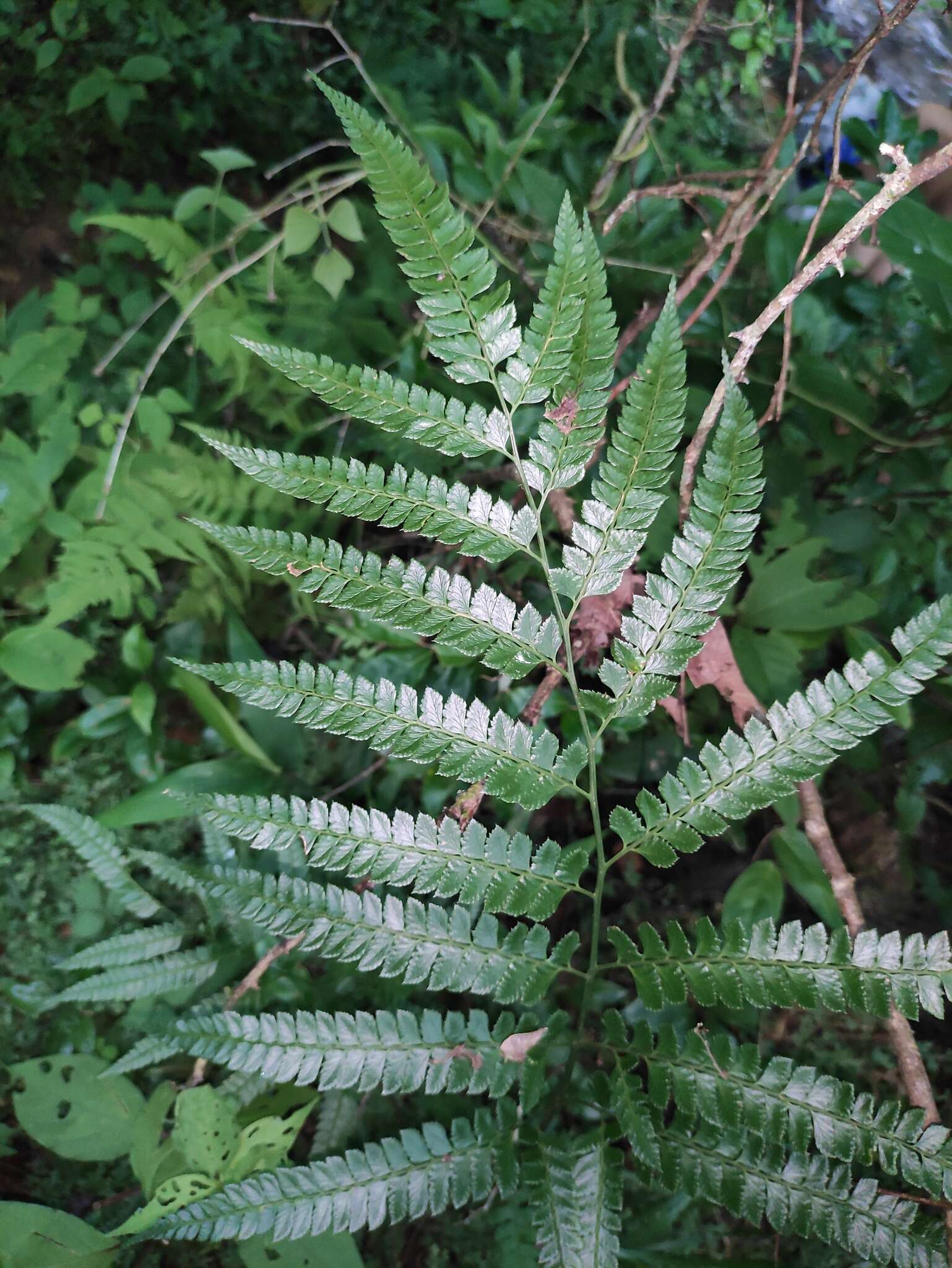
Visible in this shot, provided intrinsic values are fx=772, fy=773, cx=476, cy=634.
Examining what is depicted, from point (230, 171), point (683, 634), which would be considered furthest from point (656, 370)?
point (230, 171)

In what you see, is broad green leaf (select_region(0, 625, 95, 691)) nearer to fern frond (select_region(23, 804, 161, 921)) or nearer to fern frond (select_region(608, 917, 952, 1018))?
fern frond (select_region(23, 804, 161, 921))

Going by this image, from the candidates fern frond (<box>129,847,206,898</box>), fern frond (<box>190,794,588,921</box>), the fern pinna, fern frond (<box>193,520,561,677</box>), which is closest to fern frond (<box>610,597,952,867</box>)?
the fern pinna

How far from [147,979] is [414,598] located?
122cm

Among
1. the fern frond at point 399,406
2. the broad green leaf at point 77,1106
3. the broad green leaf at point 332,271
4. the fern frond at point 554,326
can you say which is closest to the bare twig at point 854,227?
the fern frond at point 554,326

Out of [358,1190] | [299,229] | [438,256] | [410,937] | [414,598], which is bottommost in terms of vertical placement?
[358,1190]

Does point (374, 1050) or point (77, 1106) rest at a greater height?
point (374, 1050)

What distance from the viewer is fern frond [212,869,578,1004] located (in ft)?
3.40

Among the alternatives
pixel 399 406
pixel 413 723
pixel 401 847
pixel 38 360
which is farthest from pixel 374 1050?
pixel 38 360

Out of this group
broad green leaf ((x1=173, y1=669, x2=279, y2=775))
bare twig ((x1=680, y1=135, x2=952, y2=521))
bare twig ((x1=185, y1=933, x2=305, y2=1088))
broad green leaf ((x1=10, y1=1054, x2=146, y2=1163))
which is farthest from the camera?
broad green leaf ((x1=173, y1=669, x2=279, y2=775))

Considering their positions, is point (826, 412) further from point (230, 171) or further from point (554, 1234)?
point (230, 171)

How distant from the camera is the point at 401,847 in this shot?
100cm

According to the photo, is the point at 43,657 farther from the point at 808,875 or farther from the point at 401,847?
the point at 808,875

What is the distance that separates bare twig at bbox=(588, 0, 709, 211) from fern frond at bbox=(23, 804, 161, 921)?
181 cm

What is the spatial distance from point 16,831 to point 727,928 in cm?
177
